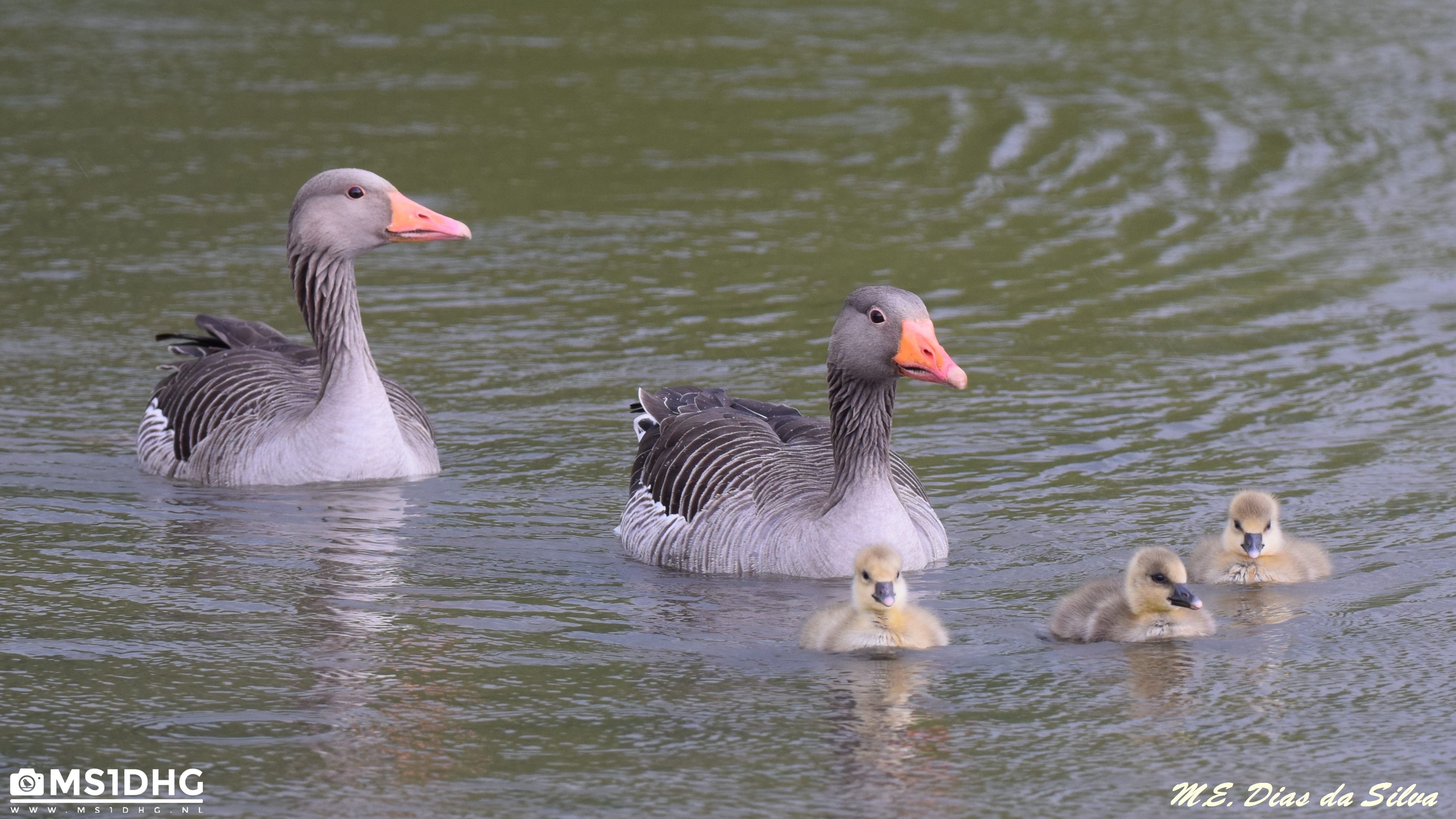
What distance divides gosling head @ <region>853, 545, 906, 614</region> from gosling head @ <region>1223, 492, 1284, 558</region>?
1.57m

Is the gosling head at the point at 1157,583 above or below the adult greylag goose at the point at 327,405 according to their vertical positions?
below

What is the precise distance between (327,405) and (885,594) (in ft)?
13.1

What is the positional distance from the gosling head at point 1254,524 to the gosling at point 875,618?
141 centimetres

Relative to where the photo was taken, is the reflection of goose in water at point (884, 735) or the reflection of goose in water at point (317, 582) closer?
the reflection of goose in water at point (884, 735)

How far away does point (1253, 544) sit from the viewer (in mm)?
8469

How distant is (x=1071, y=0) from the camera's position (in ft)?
86.3

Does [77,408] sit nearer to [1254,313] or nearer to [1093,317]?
[1093,317]

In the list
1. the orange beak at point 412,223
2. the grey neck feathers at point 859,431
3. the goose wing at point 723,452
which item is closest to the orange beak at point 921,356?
the grey neck feathers at point 859,431

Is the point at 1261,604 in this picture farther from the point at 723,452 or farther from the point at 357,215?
the point at 357,215

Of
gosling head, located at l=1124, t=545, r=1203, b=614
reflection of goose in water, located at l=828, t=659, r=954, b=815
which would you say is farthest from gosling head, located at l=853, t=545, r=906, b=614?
gosling head, located at l=1124, t=545, r=1203, b=614

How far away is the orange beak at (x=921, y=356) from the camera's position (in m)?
8.52

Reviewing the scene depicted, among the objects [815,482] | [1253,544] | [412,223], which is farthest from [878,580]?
[412,223]

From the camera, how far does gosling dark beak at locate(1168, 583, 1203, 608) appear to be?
7812mm

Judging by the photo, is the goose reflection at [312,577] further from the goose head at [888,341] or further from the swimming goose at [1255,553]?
the swimming goose at [1255,553]
